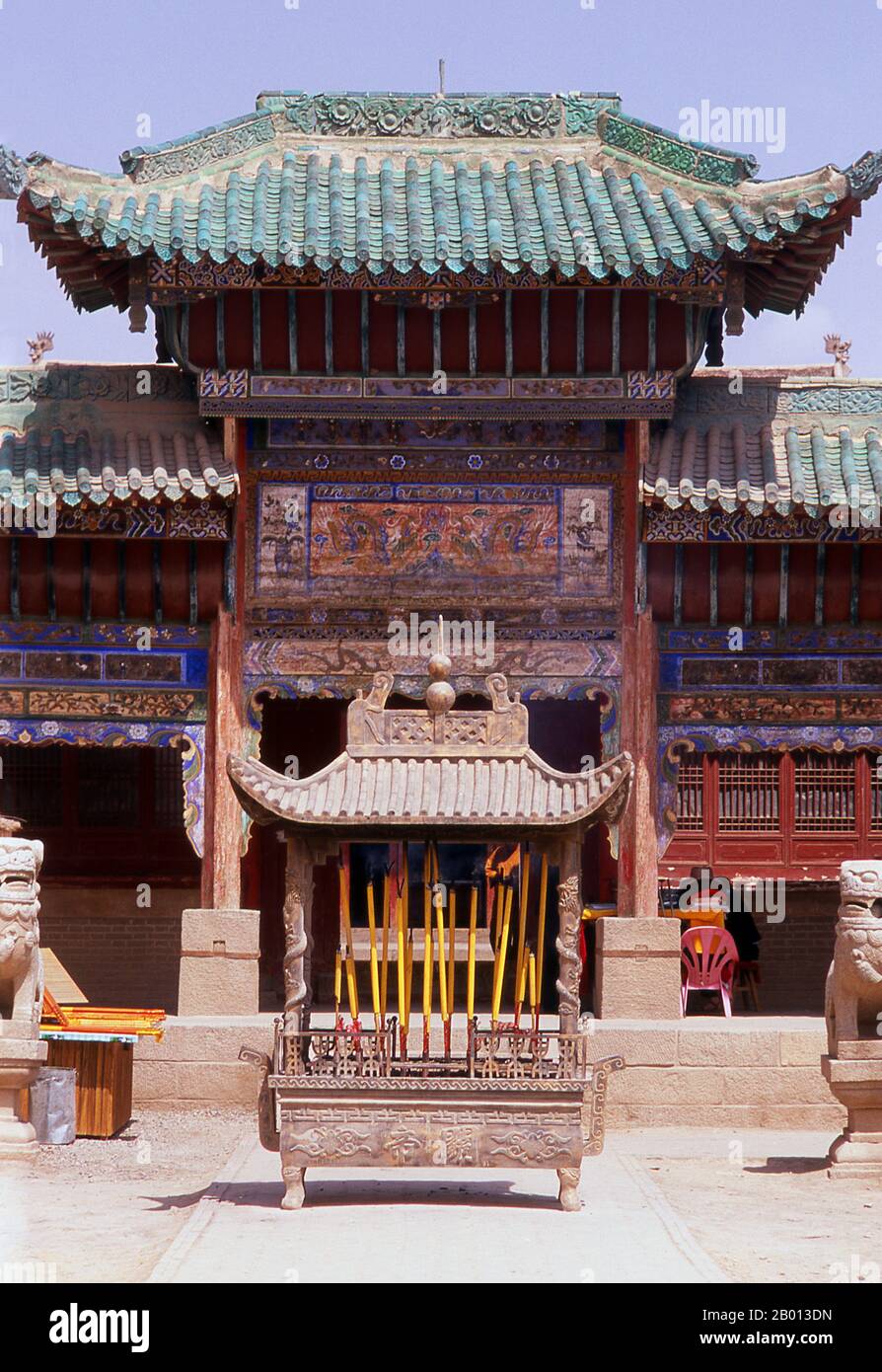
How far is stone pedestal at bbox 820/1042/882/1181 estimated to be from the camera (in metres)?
13.6

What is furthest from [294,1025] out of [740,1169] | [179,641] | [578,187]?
[578,187]

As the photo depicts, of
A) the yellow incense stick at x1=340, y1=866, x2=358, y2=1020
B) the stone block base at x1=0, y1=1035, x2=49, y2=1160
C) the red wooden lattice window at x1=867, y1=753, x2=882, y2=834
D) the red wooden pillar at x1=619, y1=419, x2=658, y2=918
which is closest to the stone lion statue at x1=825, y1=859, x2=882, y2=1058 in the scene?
the red wooden pillar at x1=619, y1=419, x2=658, y2=918

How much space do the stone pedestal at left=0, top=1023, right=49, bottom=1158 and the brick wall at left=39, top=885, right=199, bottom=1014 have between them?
7247 millimetres

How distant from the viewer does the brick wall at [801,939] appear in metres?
22.5

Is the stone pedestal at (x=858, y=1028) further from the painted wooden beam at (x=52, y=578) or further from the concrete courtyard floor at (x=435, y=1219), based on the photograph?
the painted wooden beam at (x=52, y=578)

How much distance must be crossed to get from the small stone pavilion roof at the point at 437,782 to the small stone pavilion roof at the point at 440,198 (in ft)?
16.8

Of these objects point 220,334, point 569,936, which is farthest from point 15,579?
point 569,936

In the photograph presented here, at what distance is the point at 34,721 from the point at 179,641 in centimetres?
143

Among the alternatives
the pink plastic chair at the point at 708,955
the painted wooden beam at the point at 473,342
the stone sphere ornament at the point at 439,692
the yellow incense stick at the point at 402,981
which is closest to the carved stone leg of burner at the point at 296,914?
the yellow incense stick at the point at 402,981

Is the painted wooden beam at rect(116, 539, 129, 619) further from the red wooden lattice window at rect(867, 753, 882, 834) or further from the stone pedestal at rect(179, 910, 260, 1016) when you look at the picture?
the red wooden lattice window at rect(867, 753, 882, 834)

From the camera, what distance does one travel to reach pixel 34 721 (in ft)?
56.6

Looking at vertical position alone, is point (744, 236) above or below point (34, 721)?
above

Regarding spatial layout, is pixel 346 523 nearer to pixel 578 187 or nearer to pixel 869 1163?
pixel 578 187

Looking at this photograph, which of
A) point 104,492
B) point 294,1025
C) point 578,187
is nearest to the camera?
point 294,1025
